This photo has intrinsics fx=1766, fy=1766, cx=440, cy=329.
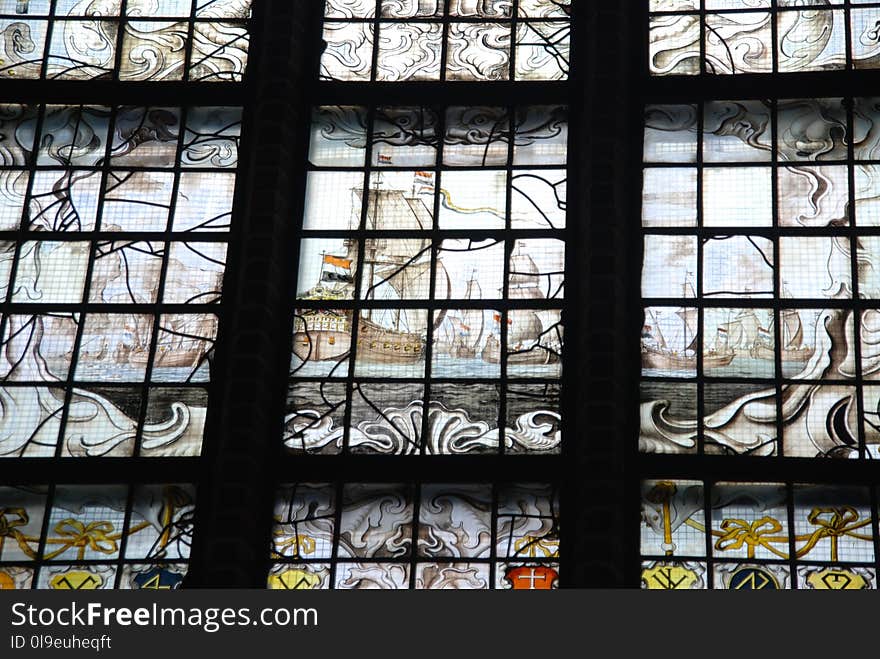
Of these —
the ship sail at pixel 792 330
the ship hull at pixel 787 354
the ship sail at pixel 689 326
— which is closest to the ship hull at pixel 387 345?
the ship sail at pixel 689 326

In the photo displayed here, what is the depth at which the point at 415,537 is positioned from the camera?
26.0 feet

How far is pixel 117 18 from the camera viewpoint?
9336 millimetres

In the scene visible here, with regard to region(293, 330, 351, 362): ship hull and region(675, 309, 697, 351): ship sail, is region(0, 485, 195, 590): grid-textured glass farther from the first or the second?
region(675, 309, 697, 351): ship sail

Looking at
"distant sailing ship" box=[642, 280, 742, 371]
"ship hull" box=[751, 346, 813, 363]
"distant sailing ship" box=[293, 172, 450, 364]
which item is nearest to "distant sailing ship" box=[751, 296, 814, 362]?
"ship hull" box=[751, 346, 813, 363]

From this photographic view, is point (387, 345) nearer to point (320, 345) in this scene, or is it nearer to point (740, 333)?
point (320, 345)

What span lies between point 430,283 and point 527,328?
0.53 m

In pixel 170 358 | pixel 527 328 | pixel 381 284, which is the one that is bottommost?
pixel 170 358

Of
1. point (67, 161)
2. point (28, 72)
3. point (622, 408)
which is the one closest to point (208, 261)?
point (67, 161)

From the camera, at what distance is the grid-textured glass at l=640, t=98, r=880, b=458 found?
26.5 feet

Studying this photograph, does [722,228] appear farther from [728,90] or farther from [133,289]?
[133,289]

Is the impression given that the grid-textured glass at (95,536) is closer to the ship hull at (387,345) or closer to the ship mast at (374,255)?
the ship hull at (387,345)

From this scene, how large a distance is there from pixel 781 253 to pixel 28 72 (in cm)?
397

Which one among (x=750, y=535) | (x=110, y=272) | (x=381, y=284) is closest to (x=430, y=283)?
(x=381, y=284)

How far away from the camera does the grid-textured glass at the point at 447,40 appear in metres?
9.03
